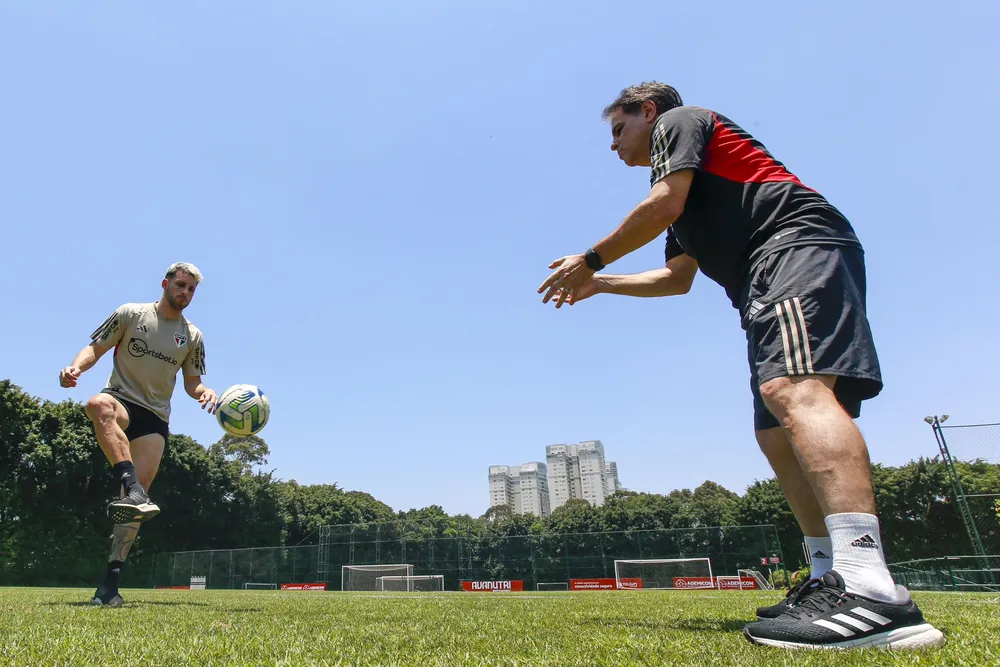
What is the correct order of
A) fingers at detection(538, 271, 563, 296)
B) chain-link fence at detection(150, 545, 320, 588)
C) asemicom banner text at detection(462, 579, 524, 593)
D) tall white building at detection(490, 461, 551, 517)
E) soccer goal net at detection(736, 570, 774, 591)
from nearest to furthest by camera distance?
fingers at detection(538, 271, 563, 296)
soccer goal net at detection(736, 570, 774, 591)
asemicom banner text at detection(462, 579, 524, 593)
chain-link fence at detection(150, 545, 320, 588)
tall white building at detection(490, 461, 551, 517)

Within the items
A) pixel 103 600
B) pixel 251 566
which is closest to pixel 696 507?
pixel 251 566

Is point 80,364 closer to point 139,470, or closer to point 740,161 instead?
point 139,470

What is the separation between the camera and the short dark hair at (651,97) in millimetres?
2879

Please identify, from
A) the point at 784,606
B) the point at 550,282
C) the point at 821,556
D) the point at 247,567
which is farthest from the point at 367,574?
the point at 784,606

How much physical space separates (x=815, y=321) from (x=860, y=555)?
2.41 ft

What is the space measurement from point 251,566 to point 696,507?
42.5m

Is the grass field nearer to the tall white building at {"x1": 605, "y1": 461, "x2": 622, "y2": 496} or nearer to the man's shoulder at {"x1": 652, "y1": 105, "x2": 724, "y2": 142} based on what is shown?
the man's shoulder at {"x1": 652, "y1": 105, "x2": 724, "y2": 142}

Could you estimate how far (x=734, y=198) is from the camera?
2436 mm

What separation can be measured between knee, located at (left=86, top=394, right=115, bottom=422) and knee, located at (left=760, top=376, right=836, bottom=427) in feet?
14.8

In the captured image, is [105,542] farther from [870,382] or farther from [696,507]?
[696,507]

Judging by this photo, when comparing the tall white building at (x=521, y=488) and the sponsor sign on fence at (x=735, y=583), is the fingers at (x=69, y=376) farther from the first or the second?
the tall white building at (x=521, y=488)

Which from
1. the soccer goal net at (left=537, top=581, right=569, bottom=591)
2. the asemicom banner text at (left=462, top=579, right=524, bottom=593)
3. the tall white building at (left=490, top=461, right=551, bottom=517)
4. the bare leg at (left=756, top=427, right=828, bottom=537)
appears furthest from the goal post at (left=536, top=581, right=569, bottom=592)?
the tall white building at (left=490, top=461, right=551, bottom=517)

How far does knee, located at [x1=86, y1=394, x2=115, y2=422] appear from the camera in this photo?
4.38m

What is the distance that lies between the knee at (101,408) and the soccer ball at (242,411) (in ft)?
3.29
